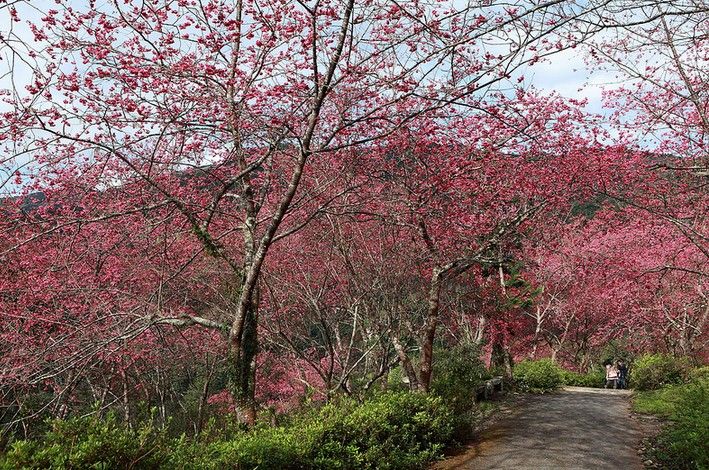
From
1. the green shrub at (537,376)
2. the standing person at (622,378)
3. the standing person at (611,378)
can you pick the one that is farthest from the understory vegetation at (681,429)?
the standing person at (611,378)

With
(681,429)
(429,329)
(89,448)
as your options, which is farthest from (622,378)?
(89,448)

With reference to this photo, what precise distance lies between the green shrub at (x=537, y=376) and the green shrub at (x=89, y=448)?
14.3m

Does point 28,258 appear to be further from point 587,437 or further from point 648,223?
point 648,223

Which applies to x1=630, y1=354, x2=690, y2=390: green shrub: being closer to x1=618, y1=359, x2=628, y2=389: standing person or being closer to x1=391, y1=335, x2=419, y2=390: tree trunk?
x1=618, y1=359, x2=628, y2=389: standing person

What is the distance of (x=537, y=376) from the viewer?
1706cm

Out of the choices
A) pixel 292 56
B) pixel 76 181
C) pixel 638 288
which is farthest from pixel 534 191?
pixel 638 288

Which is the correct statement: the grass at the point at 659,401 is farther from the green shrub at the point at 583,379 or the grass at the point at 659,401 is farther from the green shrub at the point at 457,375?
the green shrub at the point at 583,379

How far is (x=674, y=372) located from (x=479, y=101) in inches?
531

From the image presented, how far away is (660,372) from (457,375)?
27.7 ft

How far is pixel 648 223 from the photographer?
15.1 metres

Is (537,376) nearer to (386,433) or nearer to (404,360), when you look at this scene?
(404,360)

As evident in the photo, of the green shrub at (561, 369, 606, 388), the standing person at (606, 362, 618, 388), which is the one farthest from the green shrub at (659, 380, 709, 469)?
the standing person at (606, 362, 618, 388)

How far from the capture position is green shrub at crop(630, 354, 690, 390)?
15188 mm

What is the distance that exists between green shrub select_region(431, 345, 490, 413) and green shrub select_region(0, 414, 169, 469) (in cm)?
581
